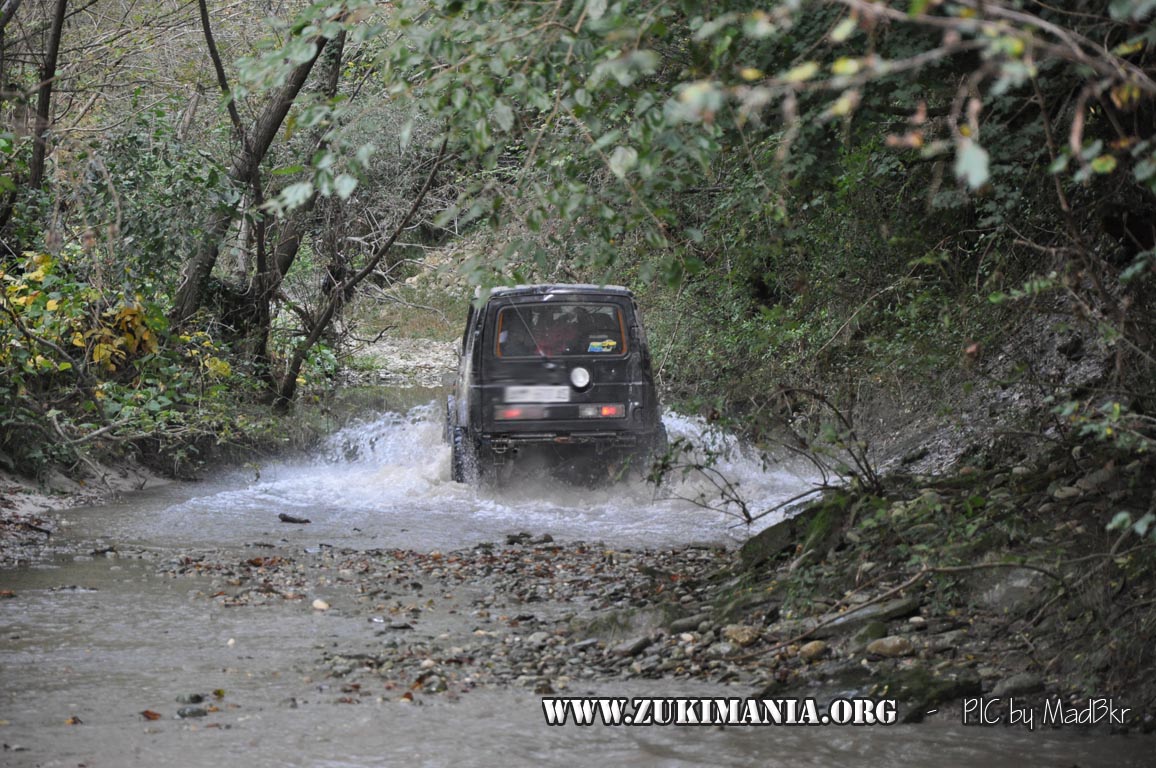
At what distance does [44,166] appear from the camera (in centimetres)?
1154

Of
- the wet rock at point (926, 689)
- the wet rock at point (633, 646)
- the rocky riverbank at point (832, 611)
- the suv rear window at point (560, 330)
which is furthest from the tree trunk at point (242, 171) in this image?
the wet rock at point (926, 689)

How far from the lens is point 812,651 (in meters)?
6.05

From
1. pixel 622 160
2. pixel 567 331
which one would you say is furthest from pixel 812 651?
pixel 567 331

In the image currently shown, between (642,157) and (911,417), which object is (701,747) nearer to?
(642,157)

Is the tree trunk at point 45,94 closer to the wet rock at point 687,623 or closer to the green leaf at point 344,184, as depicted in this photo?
the wet rock at point 687,623

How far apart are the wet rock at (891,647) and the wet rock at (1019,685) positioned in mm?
582

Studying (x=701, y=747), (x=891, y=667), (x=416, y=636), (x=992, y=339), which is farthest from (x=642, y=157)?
(x=992, y=339)

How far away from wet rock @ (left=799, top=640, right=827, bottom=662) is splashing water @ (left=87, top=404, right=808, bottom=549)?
2.66m

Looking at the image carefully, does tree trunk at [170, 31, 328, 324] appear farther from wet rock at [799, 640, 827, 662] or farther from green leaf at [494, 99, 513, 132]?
wet rock at [799, 640, 827, 662]

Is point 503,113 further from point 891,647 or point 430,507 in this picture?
point 430,507

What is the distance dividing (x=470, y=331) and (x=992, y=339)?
18.6ft

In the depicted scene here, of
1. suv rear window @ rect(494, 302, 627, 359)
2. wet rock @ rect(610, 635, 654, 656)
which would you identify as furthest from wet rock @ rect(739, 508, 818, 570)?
suv rear window @ rect(494, 302, 627, 359)

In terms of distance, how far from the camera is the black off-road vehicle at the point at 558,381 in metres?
Result: 11.3

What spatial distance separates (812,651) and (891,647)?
1.32 feet
